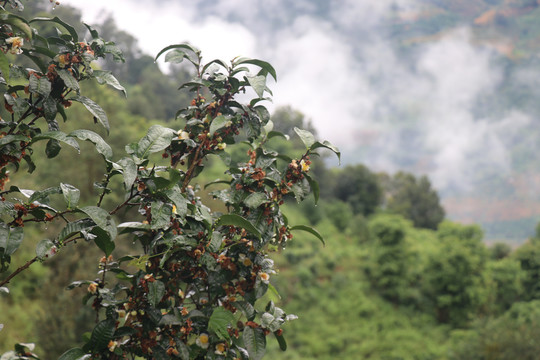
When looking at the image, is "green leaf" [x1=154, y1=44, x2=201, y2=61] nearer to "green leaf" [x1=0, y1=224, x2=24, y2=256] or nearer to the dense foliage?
the dense foliage

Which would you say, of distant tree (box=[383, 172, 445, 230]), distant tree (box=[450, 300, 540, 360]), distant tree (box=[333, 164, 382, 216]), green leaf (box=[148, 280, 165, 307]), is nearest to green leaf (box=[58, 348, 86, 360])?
green leaf (box=[148, 280, 165, 307])

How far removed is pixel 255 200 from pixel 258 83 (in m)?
0.25

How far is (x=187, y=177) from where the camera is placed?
99 cm

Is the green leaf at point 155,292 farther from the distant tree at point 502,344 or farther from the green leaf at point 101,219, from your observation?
the distant tree at point 502,344

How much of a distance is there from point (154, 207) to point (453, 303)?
9849mm

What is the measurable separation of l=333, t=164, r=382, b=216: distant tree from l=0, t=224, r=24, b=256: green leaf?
16.6 m

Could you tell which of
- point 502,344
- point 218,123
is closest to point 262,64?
point 218,123

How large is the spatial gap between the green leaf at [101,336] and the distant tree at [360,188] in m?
16.5

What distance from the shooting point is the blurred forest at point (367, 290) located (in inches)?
207

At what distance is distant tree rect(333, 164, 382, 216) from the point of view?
17094mm

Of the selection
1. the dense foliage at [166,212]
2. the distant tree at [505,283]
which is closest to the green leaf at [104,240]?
the dense foliage at [166,212]

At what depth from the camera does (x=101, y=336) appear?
821 millimetres

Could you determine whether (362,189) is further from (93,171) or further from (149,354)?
(149,354)

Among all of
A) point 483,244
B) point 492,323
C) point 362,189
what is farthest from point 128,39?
point 492,323
